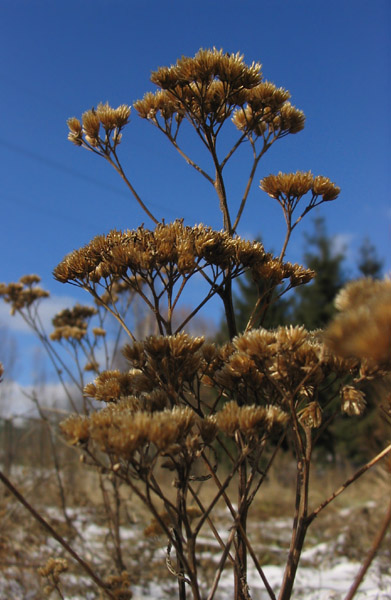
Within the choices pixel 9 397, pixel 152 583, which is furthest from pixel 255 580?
pixel 9 397

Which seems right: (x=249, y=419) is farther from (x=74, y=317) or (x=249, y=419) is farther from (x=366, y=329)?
(x=74, y=317)

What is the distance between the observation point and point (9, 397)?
34.4 m

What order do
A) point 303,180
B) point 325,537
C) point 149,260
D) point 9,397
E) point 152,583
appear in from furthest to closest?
point 9,397 → point 325,537 → point 152,583 → point 303,180 → point 149,260

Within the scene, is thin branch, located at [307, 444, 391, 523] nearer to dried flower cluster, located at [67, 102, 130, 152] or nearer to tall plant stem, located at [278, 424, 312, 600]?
tall plant stem, located at [278, 424, 312, 600]

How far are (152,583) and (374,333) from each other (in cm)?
505

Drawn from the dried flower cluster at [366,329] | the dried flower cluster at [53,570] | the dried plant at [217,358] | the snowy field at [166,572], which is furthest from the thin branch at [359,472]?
the snowy field at [166,572]

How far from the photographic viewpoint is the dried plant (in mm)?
1282

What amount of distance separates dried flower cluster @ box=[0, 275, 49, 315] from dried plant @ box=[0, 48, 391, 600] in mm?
2762

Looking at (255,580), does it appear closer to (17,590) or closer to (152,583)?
(152,583)

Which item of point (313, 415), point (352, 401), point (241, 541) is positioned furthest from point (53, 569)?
point (352, 401)

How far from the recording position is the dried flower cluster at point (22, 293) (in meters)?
4.69

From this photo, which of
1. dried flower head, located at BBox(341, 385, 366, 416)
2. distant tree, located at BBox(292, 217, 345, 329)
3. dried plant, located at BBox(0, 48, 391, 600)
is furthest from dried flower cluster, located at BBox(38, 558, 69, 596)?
distant tree, located at BBox(292, 217, 345, 329)

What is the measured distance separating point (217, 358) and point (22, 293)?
3.42 meters

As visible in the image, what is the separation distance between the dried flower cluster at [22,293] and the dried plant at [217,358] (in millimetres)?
2762
